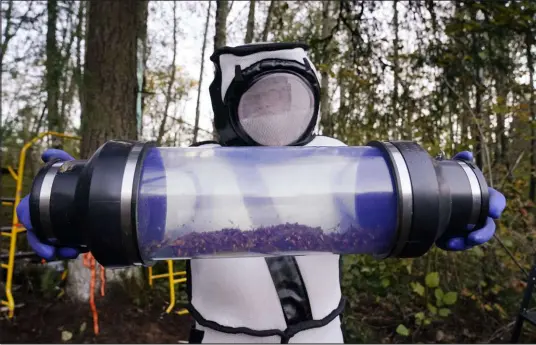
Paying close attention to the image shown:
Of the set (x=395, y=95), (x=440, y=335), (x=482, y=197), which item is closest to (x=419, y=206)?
(x=482, y=197)

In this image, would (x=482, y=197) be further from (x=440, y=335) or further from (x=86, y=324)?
(x=86, y=324)

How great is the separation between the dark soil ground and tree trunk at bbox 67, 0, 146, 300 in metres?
1.33

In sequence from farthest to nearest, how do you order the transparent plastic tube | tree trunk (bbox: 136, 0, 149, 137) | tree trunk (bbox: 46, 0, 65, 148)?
tree trunk (bbox: 136, 0, 149, 137)
tree trunk (bbox: 46, 0, 65, 148)
the transparent plastic tube

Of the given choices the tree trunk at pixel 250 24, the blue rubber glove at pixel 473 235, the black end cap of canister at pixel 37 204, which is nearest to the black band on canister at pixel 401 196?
the blue rubber glove at pixel 473 235

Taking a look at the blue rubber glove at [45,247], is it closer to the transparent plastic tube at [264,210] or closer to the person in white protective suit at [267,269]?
the transparent plastic tube at [264,210]

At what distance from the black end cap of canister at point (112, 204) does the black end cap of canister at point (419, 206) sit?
1.67ft

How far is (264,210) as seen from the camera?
898 millimetres

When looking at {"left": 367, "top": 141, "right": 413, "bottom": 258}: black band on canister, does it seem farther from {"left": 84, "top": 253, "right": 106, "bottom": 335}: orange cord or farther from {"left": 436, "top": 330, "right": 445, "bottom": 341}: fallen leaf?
{"left": 84, "top": 253, "right": 106, "bottom": 335}: orange cord

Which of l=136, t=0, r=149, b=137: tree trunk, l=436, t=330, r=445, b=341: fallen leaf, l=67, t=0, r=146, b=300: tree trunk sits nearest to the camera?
l=436, t=330, r=445, b=341: fallen leaf

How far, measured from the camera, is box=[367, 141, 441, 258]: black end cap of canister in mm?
807

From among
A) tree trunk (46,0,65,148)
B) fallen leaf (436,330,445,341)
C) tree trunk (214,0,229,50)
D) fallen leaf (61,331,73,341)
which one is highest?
tree trunk (214,0,229,50)

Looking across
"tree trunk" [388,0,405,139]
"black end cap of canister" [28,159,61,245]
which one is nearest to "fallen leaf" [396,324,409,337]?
"tree trunk" [388,0,405,139]

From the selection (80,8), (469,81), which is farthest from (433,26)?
(80,8)

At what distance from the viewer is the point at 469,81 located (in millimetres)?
3371
